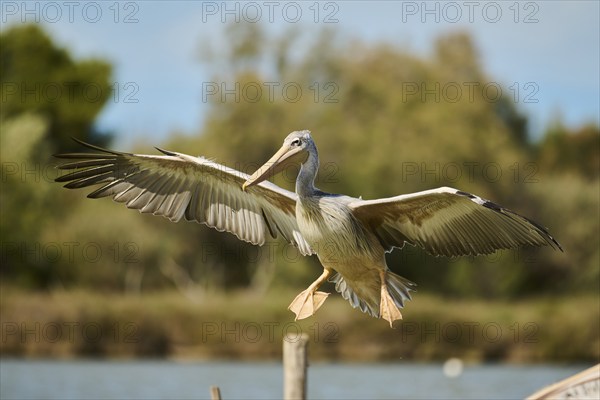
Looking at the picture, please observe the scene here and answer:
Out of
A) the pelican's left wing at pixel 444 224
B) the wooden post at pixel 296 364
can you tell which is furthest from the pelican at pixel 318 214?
the wooden post at pixel 296 364

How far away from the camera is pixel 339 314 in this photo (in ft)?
81.2

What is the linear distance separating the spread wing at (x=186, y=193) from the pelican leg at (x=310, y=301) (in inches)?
21.8

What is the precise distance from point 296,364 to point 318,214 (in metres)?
1.07

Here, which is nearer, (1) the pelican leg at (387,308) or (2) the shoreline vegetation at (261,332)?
(1) the pelican leg at (387,308)

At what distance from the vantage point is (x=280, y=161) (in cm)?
790

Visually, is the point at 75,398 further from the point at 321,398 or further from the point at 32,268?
the point at 32,268

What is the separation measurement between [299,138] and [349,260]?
3.08 ft

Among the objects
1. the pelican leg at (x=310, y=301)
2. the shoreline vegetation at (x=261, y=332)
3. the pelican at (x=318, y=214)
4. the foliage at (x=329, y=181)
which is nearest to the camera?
the pelican at (x=318, y=214)

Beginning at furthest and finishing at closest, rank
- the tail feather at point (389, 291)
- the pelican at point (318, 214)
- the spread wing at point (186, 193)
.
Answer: the spread wing at point (186, 193), the tail feather at point (389, 291), the pelican at point (318, 214)

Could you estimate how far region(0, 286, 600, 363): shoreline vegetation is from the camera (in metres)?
24.8

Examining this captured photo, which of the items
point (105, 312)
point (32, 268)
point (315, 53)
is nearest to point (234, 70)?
point (315, 53)

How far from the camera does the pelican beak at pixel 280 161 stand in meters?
7.91

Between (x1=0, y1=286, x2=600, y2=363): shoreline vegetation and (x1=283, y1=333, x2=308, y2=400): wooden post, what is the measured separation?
1656 cm

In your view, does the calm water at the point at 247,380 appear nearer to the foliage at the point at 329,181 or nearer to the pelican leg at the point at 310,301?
the foliage at the point at 329,181
